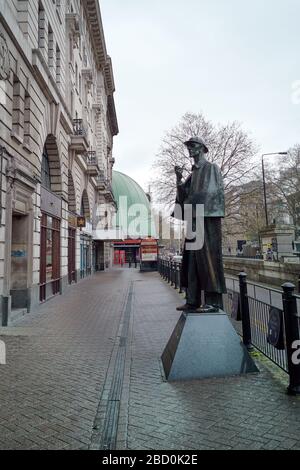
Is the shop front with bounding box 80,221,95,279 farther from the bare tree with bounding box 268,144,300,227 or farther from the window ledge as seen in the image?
the bare tree with bounding box 268,144,300,227

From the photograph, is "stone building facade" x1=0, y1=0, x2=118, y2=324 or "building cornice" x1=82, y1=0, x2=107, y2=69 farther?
"building cornice" x1=82, y1=0, x2=107, y2=69

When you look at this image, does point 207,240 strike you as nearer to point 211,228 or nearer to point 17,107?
point 211,228

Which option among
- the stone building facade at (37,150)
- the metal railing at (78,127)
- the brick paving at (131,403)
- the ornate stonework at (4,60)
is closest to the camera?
the brick paving at (131,403)

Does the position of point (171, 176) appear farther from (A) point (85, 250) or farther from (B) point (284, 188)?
(B) point (284, 188)

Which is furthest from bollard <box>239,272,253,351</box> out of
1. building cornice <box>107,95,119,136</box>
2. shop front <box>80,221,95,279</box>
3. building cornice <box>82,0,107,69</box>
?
building cornice <box>107,95,119,136</box>

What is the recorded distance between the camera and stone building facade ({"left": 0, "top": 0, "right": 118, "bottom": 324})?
979cm

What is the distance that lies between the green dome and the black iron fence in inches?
2323

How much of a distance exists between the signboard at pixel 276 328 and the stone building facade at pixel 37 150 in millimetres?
6923

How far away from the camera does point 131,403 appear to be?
411 centimetres

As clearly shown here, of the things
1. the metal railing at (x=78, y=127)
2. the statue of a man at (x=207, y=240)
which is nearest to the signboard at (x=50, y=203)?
the metal railing at (x=78, y=127)

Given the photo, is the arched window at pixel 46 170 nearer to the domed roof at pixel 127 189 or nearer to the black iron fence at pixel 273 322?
the black iron fence at pixel 273 322

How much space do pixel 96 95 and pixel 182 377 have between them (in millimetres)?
37477

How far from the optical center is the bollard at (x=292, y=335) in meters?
4.21

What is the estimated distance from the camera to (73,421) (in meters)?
3.67
